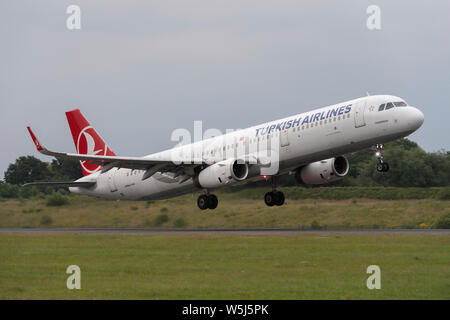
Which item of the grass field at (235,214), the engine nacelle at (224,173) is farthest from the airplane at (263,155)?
the grass field at (235,214)

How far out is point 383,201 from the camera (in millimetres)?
43094

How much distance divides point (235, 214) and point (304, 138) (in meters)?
7.49

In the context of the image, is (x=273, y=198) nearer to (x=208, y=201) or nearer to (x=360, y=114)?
(x=208, y=201)

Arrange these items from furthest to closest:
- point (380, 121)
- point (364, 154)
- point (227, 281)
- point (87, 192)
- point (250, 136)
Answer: point (364, 154) < point (87, 192) < point (250, 136) < point (380, 121) < point (227, 281)

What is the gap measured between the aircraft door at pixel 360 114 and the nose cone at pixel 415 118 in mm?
2060

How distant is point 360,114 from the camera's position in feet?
111

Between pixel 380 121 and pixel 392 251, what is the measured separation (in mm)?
10676

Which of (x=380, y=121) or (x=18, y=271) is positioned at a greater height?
(x=380, y=121)

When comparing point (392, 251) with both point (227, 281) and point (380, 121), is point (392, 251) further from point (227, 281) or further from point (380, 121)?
point (380, 121)

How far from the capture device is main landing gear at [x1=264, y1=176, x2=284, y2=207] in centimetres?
4150

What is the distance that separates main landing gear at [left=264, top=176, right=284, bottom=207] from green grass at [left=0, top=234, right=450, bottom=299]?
35.1ft

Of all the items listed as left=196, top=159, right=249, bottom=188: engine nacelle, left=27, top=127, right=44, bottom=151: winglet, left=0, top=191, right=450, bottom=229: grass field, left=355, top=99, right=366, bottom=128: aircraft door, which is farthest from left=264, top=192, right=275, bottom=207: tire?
left=27, top=127, right=44, bottom=151: winglet

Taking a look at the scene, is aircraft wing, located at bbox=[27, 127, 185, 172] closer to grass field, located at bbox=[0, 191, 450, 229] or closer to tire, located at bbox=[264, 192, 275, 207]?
grass field, located at bbox=[0, 191, 450, 229]

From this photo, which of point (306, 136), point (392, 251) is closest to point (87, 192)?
point (306, 136)
